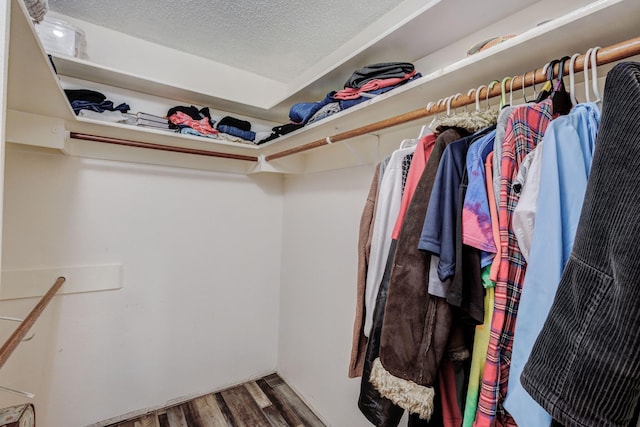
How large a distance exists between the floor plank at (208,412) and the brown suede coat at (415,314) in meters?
1.60

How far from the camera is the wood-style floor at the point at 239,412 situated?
177cm

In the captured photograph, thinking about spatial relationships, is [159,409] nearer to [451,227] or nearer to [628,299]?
[451,227]

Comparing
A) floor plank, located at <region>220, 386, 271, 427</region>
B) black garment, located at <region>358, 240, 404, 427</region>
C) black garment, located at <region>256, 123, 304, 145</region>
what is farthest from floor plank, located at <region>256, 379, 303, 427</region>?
black garment, located at <region>256, 123, 304, 145</region>

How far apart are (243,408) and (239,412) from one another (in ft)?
0.14

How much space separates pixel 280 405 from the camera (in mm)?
1941

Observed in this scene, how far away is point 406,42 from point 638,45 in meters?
0.78

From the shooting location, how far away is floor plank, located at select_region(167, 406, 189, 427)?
1.75 meters

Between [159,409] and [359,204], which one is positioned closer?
[359,204]

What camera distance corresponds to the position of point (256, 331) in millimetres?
2244

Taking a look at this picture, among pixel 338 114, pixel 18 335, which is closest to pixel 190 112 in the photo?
pixel 338 114

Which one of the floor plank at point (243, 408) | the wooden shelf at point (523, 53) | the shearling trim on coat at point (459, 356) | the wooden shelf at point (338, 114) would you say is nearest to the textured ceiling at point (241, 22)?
A: the wooden shelf at point (338, 114)

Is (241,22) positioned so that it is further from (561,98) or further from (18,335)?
(18,335)

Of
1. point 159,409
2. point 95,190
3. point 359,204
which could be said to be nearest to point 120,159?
point 95,190

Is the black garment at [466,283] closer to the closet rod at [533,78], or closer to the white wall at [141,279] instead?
the closet rod at [533,78]
